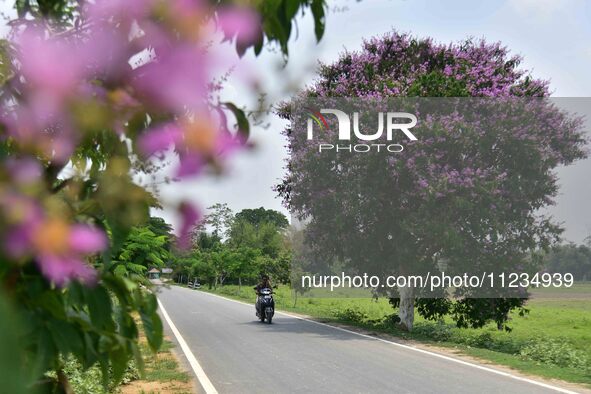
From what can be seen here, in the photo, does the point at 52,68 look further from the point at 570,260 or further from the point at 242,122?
the point at 570,260

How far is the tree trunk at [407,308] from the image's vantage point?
Answer: 19547 millimetres

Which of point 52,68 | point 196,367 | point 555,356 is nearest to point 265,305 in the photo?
point 196,367

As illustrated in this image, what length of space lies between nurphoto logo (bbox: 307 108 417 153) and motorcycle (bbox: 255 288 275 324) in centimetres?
508

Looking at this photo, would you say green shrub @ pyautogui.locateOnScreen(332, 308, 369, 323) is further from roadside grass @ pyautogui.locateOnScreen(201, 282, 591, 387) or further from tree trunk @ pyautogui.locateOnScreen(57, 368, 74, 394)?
tree trunk @ pyautogui.locateOnScreen(57, 368, 74, 394)

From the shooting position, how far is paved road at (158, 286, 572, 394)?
361 inches

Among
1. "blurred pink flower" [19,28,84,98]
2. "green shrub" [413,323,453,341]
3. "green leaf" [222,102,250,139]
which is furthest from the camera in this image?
"green shrub" [413,323,453,341]

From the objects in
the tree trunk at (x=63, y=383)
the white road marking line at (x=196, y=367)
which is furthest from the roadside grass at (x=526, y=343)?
the tree trunk at (x=63, y=383)

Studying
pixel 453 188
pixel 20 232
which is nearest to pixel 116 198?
pixel 20 232

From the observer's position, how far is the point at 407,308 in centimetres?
1966

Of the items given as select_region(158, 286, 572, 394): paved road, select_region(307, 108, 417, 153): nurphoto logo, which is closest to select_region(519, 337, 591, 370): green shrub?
select_region(158, 286, 572, 394): paved road

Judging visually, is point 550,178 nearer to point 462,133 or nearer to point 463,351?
point 462,133

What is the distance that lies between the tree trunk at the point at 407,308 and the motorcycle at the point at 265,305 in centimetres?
416

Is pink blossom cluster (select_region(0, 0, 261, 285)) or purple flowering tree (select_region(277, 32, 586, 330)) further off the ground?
purple flowering tree (select_region(277, 32, 586, 330))

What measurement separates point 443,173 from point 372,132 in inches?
97.7
